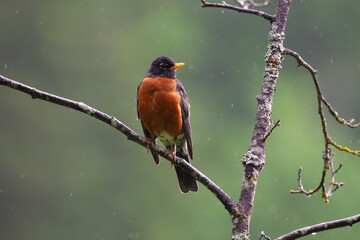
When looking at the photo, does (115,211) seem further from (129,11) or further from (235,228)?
(235,228)

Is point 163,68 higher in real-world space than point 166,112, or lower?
higher

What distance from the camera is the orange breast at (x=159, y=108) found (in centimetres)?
529

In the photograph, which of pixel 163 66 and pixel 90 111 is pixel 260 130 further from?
pixel 163 66

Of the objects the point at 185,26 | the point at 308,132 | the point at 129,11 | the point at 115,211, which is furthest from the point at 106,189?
the point at 129,11

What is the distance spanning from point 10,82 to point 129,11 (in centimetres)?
2610

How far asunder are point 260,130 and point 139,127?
1679cm

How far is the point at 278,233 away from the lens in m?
17.0

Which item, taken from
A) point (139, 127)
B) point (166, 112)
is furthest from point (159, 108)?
point (139, 127)

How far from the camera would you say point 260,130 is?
145 inches

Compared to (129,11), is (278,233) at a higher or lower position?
lower

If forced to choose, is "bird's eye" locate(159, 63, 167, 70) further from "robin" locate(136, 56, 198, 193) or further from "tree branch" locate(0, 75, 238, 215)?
"tree branch" locate(0, 75, 238, 215)

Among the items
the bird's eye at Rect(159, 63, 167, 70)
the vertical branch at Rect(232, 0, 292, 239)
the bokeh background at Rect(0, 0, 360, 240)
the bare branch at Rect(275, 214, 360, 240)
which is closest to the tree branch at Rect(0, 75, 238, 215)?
the vertical branch at Rect(232, 0, 292, 239)

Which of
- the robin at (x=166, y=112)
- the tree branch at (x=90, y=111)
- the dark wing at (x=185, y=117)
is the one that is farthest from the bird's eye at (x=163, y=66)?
the tree branch at (x=90, y=111)

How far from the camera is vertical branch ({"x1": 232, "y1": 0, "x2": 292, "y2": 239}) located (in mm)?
3441
